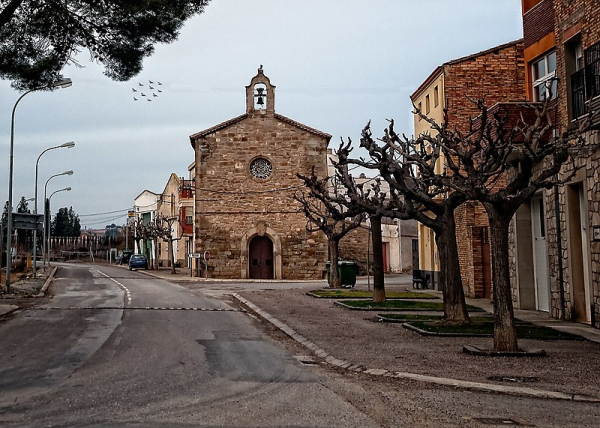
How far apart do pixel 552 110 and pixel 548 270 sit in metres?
4.22

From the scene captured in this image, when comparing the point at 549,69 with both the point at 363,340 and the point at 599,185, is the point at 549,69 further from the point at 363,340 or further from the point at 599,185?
the point at 363,340

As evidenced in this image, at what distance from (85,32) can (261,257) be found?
29.9 meters

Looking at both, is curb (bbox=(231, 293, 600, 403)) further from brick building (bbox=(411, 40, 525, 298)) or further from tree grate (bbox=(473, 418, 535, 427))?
brick building (bbox=(411, 40, 525, 298))

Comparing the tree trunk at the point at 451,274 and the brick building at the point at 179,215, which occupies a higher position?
the brick building at the point at 179,215

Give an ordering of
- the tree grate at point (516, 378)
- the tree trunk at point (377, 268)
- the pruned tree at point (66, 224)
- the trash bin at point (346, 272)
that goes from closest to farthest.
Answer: the tree grate at point (516, 378)
the tree trunk at point (377, 268)
the trash bin at point (346, 272)
the pruned tree at point (66, 224)

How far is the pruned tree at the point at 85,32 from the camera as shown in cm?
1506

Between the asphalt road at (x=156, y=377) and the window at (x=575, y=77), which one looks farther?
the window at (x=575, y=77)

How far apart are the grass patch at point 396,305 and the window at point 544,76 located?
639 centimetres

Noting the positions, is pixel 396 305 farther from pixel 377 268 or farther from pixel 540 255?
pixel 540 255

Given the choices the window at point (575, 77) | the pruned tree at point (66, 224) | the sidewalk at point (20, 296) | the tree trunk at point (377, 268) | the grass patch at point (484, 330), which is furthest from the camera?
the pruned tree at point (66, 224)

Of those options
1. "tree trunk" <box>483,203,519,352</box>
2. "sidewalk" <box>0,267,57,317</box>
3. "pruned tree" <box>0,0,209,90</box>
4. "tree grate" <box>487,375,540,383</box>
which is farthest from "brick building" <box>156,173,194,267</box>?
"tree grate" <box>487,375,540,383</box>

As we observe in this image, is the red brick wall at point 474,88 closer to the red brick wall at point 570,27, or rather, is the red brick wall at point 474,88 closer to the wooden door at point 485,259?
the wooden door at point 485,259

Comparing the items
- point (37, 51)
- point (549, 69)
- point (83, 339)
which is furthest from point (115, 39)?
point (549, 69)

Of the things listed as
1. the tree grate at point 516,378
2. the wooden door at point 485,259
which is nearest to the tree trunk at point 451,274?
the tree grate at point 516,378
